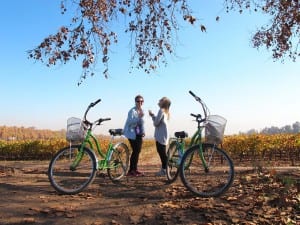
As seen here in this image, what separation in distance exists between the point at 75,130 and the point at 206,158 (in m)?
2.26

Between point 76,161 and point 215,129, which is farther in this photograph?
point 76,161

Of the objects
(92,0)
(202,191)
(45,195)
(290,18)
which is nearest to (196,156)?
(202,191)

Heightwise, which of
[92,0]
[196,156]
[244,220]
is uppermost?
[92,0]

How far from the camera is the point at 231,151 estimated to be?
29.8 m

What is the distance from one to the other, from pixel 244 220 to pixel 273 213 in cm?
62

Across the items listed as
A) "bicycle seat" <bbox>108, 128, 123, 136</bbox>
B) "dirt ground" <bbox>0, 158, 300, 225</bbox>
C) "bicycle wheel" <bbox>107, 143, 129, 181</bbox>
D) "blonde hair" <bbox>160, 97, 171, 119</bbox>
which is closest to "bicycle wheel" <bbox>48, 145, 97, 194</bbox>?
"dirt ground" <bbox>0, 158, 300, 225</bbox>

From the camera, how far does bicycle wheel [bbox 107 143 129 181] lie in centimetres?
807

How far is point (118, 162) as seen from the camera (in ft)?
27.3

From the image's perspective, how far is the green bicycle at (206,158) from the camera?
254 inches

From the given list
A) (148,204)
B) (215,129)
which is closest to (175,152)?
(215,129)

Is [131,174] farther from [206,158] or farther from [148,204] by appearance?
[148,204]

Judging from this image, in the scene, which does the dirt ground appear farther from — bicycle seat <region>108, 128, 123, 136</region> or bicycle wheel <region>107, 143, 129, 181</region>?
bicycle seat <region>108, 128, 123, 136</region>

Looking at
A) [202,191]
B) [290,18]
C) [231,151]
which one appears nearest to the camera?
[202,191]

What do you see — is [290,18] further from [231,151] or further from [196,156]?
[231,151]
